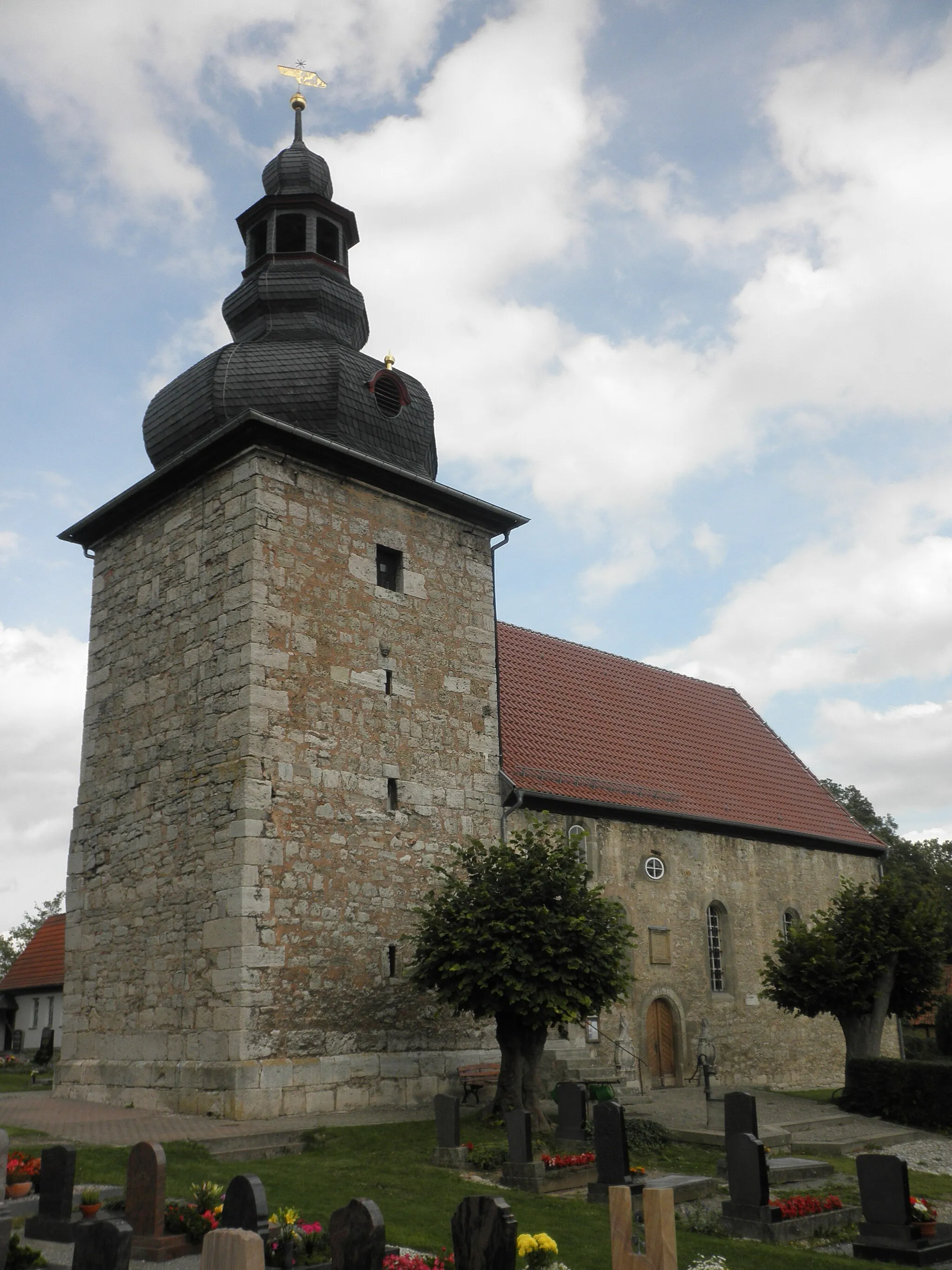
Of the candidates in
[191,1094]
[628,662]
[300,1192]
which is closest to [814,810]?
[628,662]

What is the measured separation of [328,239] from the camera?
18.8 meters

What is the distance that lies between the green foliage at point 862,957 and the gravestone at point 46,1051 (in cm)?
1799

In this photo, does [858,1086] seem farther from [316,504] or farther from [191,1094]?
[316,504]

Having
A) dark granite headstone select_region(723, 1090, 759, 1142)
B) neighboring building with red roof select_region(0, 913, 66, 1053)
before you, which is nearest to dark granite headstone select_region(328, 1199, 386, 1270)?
dark granite headstone select_region(723, 1090, 759, 1142)

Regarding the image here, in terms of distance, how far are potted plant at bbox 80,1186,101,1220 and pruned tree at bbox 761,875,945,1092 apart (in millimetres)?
13345

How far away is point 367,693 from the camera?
51.7 feet

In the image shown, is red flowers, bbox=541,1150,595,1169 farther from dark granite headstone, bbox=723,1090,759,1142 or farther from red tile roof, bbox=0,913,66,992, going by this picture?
red tile roof, bbox=0,913,66,992

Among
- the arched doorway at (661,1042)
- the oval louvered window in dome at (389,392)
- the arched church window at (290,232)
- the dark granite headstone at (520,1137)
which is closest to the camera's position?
the dark granite headstone at (520,1137)

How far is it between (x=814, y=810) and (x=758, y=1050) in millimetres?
5855

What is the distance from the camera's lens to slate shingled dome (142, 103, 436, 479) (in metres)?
16.3

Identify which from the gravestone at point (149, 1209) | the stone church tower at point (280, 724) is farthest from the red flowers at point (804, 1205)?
the stone church tower at point (280, 724)

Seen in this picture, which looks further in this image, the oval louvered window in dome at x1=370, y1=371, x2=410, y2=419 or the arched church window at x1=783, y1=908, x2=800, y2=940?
the arched church window at x1=783, y1=908, x2=800, y2=940

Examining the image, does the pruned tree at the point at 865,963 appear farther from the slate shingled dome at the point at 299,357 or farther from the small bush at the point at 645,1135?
the slate shingled dome at the point at 299,357

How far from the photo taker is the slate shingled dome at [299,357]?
1633 cm
